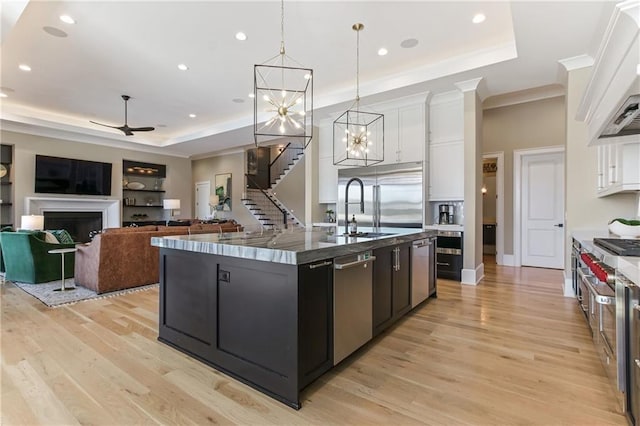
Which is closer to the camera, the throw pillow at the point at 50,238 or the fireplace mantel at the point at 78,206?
the throw pillow at the point at 50,238

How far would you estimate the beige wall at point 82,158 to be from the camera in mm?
7254

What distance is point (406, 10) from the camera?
3453mm

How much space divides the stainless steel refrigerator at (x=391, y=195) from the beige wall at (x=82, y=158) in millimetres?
6674

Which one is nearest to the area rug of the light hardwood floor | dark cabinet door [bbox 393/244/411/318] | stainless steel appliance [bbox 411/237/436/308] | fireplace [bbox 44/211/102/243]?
the light hardwood floor

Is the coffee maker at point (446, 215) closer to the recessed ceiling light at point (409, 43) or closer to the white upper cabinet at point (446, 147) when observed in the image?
the white upper cabinet at point (446, 147)

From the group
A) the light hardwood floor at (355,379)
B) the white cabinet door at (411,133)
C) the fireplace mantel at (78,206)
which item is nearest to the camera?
the light hardwood floor at (355,379)

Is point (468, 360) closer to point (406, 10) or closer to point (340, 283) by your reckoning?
point (340, 283)

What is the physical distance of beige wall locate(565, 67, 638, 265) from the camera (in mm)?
4023

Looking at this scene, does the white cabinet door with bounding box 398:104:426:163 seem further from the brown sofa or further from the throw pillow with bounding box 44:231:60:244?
the throw pillow with bounding box 44:231:60:244

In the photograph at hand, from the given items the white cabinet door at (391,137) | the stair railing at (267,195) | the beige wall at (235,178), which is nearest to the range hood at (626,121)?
the white cabinet door at (391,137)

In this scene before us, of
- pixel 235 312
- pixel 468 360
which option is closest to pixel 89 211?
pixel 235 312

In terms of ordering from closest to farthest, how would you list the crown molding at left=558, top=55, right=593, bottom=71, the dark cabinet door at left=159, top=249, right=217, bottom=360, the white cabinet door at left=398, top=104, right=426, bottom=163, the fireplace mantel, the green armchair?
1. the dark cabinet door at left=159, top=249, right=217, bottom=360
2. the crown molding at left=558, top=55, right=593, bottom=71
3. the green armchair
4. the white cabinet door at left=398, top=104, right=426, bottom=163
5. the fireplace mantel

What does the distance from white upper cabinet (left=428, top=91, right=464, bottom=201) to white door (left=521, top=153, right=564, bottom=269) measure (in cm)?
232

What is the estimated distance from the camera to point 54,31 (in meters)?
3.87
